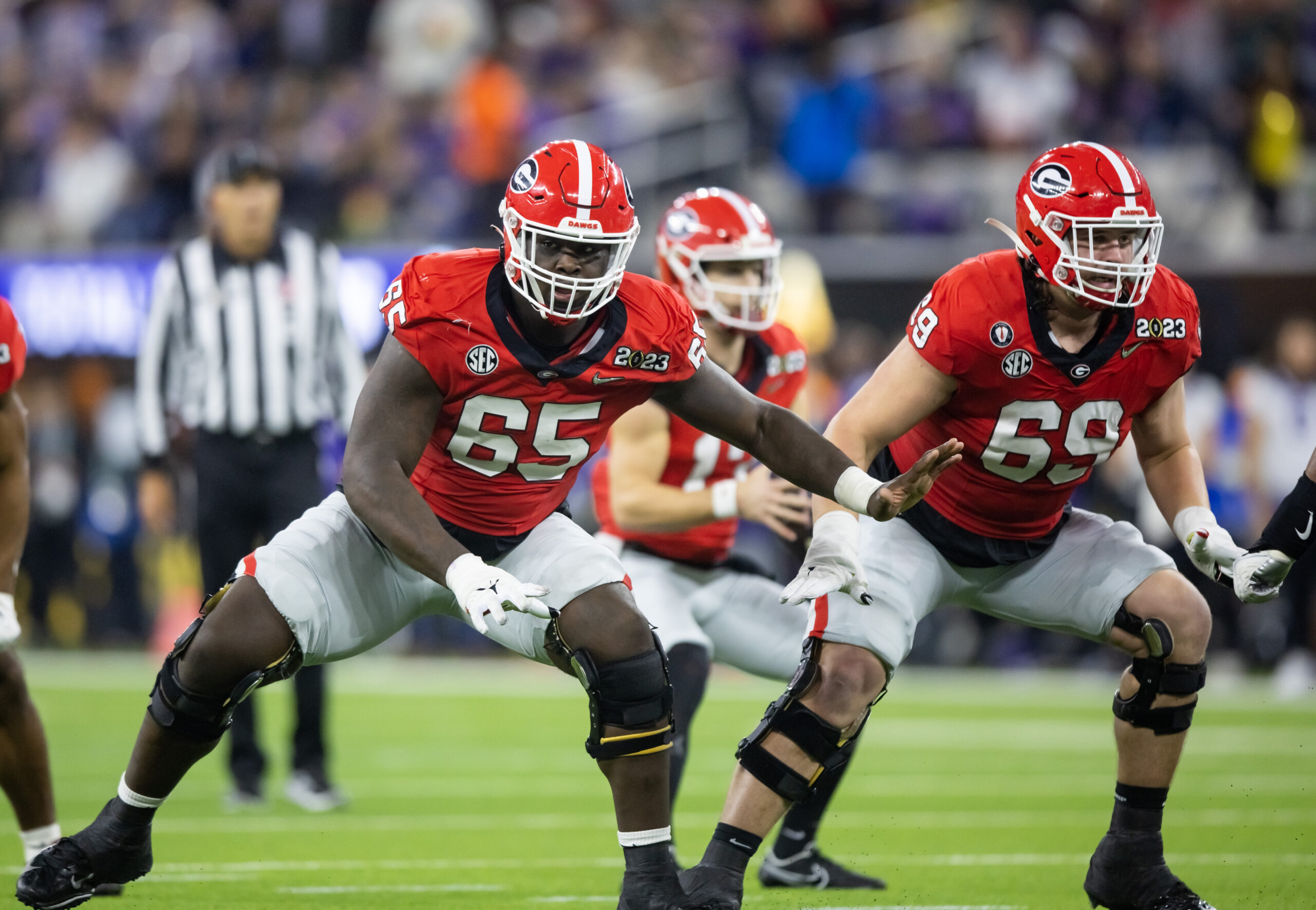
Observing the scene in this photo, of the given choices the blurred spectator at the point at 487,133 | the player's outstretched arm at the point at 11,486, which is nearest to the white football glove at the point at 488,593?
the player's outstretched arm at the point at 11,486

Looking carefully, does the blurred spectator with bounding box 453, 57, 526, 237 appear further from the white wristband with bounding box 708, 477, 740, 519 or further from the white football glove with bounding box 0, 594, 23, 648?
the white football glove with bounding box 0, 594, 23, 648

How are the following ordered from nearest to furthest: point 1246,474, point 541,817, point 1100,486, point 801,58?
point 541,817
point 1246,474
point 1100,486
point 801,58

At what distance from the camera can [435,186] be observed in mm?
12328

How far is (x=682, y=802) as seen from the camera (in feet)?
20.4

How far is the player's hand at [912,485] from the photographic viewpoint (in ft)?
11.9

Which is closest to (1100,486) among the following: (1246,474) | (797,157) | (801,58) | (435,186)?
(1246,474)

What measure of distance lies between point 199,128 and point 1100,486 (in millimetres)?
7048

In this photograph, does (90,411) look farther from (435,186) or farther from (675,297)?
(675,297)

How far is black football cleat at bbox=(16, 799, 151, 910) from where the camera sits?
12.3 ft

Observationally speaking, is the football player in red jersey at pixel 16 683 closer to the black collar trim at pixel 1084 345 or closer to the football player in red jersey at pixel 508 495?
the football player in red jersey at pixel 508 495

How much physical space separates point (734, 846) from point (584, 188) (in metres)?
1.46

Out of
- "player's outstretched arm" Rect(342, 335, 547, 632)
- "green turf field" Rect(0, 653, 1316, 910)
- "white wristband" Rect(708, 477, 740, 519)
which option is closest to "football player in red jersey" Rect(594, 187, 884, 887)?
"white wristband" Rect(708, 477, 740, 519)

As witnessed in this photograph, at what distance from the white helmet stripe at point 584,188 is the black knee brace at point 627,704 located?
941 millimetres

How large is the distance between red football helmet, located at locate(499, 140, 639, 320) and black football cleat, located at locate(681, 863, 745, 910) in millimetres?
1224
